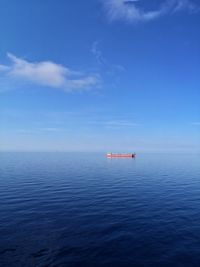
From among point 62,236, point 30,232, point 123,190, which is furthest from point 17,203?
A: point 123,190

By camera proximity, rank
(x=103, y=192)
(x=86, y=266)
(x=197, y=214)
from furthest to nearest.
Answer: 1. (x=103, y=192)
2. (x=197, y=214)
3. (x=86, y=266)

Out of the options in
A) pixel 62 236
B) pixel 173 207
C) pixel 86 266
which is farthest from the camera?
pixel 173 207

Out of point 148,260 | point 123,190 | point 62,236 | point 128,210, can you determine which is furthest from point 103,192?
point 148,260

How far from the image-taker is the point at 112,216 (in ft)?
92.3

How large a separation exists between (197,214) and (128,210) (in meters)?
9.26

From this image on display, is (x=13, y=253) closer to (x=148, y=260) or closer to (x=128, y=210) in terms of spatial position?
(x=148, y=260)

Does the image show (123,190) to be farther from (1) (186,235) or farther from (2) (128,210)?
(1) (186,235)

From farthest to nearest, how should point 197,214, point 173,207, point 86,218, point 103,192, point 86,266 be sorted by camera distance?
point 103,192
point 173,207
point 197,214
point 86,218
point 86,266

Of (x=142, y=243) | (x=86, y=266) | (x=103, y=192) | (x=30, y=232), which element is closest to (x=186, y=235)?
(x=142, y=243)

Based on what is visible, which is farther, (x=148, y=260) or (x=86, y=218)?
(x=86, y=218)

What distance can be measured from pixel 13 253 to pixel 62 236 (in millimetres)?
5013

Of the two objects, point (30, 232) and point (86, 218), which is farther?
point (86, 218)

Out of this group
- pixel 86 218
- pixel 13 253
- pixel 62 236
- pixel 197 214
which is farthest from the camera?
pixel 197 214

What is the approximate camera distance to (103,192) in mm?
43562
